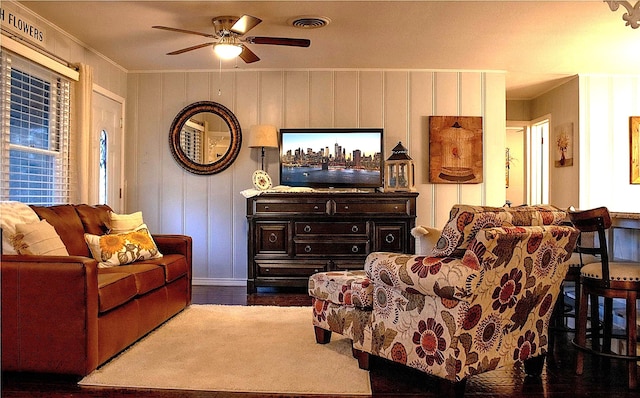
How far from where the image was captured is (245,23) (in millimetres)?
3637

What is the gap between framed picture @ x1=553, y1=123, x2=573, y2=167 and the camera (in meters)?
6.18

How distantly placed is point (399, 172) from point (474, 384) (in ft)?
9.91

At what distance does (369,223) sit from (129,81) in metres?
3.30

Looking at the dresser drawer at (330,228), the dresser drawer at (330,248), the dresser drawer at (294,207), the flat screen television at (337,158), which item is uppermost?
the flat screen television at (337,158)

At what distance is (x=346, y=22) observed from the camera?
4168mm

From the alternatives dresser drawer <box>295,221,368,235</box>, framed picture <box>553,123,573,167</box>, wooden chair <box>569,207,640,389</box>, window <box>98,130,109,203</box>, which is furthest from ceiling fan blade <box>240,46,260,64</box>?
framed picture <box>553,123,573,167</box>

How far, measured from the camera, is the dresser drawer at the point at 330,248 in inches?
203

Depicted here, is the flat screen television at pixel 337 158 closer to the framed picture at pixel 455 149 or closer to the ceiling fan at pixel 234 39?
the framed picture at pixel 455 149

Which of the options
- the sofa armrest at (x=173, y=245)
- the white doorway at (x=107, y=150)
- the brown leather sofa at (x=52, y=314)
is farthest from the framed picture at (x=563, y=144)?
the brown leather sofa at (x=52, y=314)

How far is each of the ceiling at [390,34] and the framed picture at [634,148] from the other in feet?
2.00

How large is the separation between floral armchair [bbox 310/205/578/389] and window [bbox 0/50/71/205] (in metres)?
2.92

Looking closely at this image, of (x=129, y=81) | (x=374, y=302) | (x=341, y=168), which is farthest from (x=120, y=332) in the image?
(x=129, y=81)

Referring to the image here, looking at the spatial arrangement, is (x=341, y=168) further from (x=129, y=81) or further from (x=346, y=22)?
(x=129, y=81)

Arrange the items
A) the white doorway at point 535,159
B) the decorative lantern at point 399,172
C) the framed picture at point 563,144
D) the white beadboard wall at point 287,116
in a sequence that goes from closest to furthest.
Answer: the decorative lantern at point 399,172, the white beadboard wall at point 287,116, the framed picture at point 563,144, the white doorway at point 535,159
